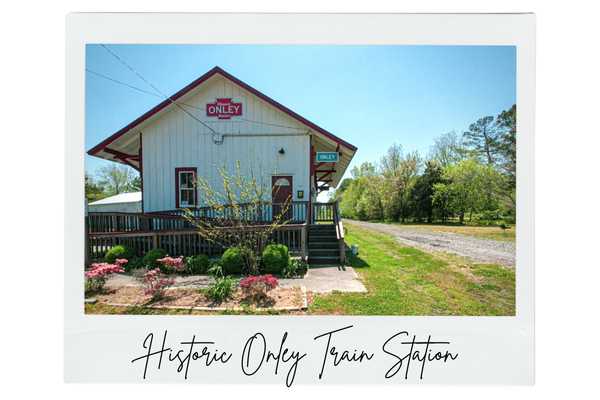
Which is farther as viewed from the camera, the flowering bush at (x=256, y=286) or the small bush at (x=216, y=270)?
the small bush at (x=216, y=270)

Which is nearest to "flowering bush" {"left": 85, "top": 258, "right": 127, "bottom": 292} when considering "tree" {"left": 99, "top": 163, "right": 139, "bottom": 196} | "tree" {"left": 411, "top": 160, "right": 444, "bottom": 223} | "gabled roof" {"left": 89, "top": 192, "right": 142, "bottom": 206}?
"tree" {"left": 99, "top": 163, "right": 139, "bottom": 196}

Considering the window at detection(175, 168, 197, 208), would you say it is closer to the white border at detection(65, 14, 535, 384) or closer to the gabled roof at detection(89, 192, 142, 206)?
the white border at detection(65, 14, 535, 384)

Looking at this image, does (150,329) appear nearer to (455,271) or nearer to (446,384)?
(446,384)

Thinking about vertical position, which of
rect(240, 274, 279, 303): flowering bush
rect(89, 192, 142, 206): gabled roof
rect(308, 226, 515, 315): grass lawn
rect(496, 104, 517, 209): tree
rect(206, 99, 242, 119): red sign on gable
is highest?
rect(206, 99, 242, 119): red sign on gable

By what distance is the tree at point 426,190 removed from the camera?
673 inches

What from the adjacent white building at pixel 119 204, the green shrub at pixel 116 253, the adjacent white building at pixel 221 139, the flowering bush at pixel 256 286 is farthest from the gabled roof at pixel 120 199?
the flowering bush at pixel 256 286

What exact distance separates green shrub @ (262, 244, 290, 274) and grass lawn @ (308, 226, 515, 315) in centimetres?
111

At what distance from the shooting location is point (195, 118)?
659cm

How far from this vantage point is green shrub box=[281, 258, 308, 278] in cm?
414

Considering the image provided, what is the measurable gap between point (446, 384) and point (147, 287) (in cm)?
395

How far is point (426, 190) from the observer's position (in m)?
17.6

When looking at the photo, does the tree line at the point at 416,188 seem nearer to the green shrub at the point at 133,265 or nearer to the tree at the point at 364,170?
the tree at the point at 364,170

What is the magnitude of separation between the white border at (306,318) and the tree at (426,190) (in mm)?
16441
